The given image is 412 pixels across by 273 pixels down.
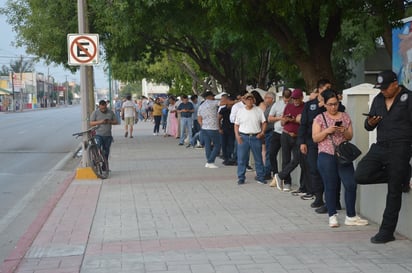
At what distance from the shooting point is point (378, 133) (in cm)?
664

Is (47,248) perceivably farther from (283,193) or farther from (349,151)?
(283,193)

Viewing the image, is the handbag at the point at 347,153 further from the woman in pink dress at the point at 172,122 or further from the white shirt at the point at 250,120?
the woman in pink dress at the point at 172,122

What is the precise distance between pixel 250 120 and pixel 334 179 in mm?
3757

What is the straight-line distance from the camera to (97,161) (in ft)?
40.1

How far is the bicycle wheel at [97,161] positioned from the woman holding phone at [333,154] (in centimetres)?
589

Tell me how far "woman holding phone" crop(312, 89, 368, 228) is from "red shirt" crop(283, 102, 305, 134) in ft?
7.74

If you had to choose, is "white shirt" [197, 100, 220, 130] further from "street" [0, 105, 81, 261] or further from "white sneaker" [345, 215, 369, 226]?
"white sneaker" [345, 215, 369, 226]

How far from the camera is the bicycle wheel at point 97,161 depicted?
12.1 metres

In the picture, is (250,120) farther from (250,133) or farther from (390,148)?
(390,148)

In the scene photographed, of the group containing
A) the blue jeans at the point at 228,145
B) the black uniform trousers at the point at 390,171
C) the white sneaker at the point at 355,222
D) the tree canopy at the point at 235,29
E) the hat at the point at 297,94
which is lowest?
the white sneaker at the point at 355,222

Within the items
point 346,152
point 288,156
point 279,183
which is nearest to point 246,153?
point 279,183

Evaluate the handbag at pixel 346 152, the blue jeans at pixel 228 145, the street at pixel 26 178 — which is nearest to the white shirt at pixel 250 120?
the blue jeans at pixel 228 145

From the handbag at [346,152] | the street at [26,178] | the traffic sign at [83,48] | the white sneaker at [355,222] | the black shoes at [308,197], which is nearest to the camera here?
the handbag at [346,152]

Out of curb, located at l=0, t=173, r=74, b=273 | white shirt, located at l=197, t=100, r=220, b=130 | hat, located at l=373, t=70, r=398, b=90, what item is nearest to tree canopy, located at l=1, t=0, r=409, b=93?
white shirt, located at l=197, t=100, r=220, b=130
